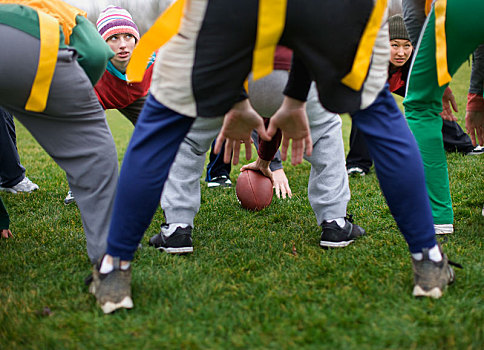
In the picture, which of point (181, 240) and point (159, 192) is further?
point (181, 240)

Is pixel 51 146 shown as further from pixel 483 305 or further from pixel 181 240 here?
pixel 483 305

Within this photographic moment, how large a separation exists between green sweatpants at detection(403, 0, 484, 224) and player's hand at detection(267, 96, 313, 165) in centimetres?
87

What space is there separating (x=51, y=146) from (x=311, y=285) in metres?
1.42

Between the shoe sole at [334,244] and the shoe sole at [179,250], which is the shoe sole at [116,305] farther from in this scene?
the shoe sole at [334,244]

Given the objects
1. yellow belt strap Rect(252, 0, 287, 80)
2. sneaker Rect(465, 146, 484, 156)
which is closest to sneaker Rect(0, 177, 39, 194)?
yellow belt strap Rect(252, 0, 287, 80)

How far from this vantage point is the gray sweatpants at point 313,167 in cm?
284

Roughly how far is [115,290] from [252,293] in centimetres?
63

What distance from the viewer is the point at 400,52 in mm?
4484

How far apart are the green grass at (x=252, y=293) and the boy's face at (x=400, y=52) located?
1.64m

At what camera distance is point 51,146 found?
2203mm

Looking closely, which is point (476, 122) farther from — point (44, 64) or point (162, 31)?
point (44, 64)

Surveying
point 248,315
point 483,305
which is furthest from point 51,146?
point 483,305

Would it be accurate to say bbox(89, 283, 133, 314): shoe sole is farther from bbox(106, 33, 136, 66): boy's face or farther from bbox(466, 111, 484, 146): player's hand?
bbox(466, 111, 484, 146): player's hand

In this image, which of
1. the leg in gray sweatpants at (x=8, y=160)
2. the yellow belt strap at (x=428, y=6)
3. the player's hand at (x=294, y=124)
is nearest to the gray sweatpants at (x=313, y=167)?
the player's hand at (x=294, y=124)
